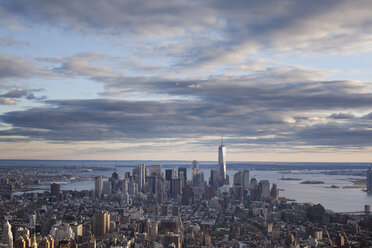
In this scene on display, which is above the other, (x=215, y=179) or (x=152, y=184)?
(x=215, y=179)

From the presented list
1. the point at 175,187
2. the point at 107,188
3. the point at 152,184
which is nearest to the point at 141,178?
the point at 152,184

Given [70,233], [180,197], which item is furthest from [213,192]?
[70,233]

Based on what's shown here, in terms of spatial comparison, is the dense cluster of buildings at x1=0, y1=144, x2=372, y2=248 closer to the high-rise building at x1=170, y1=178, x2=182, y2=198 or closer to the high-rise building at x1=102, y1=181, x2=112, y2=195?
the high-rise building at x1=102, y1=181, x2=112, y2=195

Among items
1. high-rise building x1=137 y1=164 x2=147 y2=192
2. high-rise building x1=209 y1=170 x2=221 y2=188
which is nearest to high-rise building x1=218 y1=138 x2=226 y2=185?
high-rise building x1=209 y1=170 x2=221 y2=188

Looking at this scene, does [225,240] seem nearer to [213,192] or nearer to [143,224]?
[143,224]

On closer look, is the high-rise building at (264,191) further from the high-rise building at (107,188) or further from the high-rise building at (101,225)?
the high-rise building at (101,225)

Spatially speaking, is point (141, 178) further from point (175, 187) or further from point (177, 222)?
point (177, 222)

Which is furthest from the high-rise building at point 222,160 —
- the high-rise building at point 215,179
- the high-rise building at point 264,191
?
the high-rise building at point 264,191
